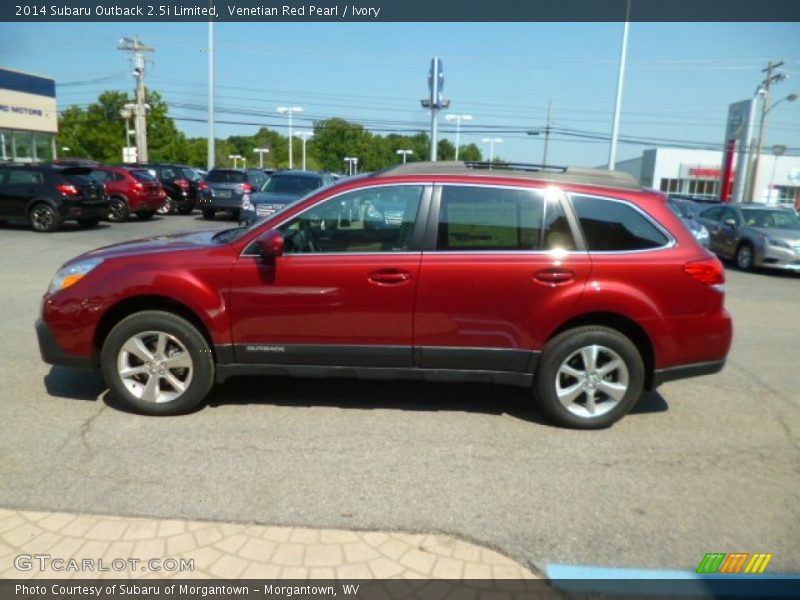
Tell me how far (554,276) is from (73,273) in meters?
3.35

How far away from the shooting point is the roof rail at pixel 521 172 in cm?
442

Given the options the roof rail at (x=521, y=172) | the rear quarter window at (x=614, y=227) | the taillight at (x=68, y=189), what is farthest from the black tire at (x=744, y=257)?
the taillight at (x=68, y=189)

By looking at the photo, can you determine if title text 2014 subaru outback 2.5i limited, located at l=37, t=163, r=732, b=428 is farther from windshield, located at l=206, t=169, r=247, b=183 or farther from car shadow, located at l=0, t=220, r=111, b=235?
windshield, located at l=206, t=169, r=247, b=183

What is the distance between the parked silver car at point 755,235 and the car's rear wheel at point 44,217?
16.4 meters

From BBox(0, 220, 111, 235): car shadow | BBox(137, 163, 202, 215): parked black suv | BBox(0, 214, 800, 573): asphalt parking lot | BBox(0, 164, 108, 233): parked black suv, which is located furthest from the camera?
BBox(137, 163, 202, 215): parked black suv

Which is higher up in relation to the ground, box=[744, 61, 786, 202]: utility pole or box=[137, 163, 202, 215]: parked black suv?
box=[744, 61, 786, 202]: utility pole

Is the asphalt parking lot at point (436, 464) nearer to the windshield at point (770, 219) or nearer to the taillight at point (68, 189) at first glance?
the windshield at point (770, 219)

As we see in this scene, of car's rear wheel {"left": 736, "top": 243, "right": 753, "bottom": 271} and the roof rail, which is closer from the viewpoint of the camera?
the roof rail

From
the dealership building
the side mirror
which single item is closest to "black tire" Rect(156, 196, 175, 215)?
the side mirror

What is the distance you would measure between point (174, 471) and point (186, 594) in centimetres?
111

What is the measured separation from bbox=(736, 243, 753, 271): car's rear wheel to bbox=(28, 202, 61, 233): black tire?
16.4m

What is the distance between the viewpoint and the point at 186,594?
2576 mm

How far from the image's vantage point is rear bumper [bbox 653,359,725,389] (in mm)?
4309

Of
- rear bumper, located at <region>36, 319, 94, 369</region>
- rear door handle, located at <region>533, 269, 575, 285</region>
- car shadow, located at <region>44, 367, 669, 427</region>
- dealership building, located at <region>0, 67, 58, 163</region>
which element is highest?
dealership building, located at <region>0, 67, 58, 163</region>
